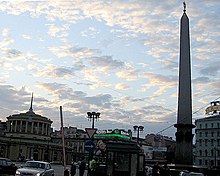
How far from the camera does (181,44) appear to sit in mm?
38188

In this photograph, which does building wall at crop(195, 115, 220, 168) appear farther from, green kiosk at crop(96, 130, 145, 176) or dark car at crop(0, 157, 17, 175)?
green kiosk at crop(96, 130, 145, 176)

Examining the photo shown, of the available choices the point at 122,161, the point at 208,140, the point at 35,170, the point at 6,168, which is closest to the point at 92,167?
the point at 122,161

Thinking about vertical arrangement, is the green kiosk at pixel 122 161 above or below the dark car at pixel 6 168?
above

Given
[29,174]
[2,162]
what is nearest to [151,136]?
[2,162]

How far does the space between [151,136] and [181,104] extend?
448ft

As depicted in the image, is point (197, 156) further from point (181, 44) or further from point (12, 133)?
point (181, 44)

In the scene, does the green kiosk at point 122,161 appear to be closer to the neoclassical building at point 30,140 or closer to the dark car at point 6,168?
the dark car at point 6,168

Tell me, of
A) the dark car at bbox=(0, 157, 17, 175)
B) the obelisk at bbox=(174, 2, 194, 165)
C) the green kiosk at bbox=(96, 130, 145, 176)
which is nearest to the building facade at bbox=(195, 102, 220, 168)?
the obelisk at bbox=(174, 2, 194, 165)

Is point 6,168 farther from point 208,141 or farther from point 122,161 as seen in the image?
point 208,141

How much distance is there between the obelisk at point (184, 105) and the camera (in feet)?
122

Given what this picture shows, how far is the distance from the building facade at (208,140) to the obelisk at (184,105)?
6038 centimetres

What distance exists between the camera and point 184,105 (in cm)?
3712

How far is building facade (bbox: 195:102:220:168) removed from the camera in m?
98.0

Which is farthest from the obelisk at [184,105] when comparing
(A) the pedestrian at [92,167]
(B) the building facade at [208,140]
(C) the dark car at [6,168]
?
(B) the building facade at [208,140]
